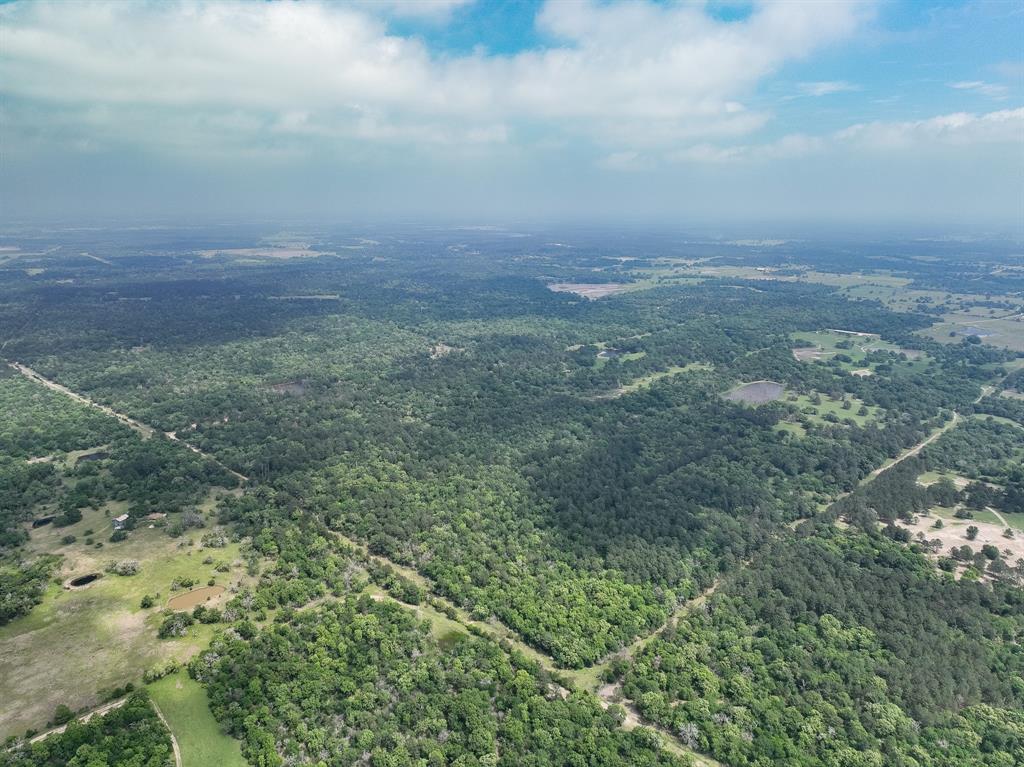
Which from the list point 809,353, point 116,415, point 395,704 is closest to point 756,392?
point 809,353

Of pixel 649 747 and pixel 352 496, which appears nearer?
pixel 649 747

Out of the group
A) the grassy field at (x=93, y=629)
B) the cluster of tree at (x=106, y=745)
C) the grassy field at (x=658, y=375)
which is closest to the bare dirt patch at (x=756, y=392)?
the grassy field at (x=658, y=375)

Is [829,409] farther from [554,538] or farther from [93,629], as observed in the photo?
[93,629]

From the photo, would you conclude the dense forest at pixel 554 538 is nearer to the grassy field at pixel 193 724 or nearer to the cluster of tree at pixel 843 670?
the cluster of tree at pixel 843 670

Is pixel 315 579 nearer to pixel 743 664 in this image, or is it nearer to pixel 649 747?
pixel 649 747

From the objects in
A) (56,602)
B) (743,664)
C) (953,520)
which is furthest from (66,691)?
(953,520)

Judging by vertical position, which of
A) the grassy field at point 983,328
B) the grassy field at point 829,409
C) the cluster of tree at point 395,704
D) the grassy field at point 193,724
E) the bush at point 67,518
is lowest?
the grassy field at point 193,724
